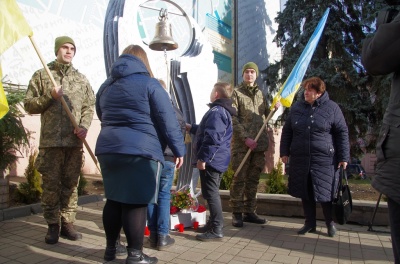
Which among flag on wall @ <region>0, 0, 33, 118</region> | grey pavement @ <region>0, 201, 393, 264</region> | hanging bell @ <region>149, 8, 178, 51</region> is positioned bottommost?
grey pavement @ <region>0, 201, 393, 264</region>

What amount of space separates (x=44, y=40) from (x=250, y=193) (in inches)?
208

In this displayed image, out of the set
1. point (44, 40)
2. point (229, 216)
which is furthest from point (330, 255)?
point (44, 40)

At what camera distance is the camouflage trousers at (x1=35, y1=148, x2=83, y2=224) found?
3.47 metres

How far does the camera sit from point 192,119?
15.4 ft

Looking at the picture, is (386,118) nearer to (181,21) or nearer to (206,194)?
(206,194)

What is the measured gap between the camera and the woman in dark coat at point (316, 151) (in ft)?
13.0

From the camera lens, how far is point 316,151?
3977 millimetres

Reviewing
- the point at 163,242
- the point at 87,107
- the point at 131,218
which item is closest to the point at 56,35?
the point at 87,107

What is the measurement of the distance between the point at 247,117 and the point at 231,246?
5.46ft

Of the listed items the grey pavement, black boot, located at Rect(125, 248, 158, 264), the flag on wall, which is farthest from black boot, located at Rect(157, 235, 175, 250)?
the flag on wall

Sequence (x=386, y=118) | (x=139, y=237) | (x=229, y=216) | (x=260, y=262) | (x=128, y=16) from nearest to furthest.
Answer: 1. (x=386, y=118)
2. (x=139, y=237)
3. (x=260, y=262)
4. (x=128, y=16)
5. (x=229, y=216)

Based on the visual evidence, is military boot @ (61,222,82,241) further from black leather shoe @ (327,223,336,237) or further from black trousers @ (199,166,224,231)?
black leather shoe @ (327,223,336,237)

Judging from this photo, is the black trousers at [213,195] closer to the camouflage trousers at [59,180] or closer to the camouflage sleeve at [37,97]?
the camouflage trousers at [59,180]

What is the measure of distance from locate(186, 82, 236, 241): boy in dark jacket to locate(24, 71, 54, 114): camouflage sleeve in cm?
154
